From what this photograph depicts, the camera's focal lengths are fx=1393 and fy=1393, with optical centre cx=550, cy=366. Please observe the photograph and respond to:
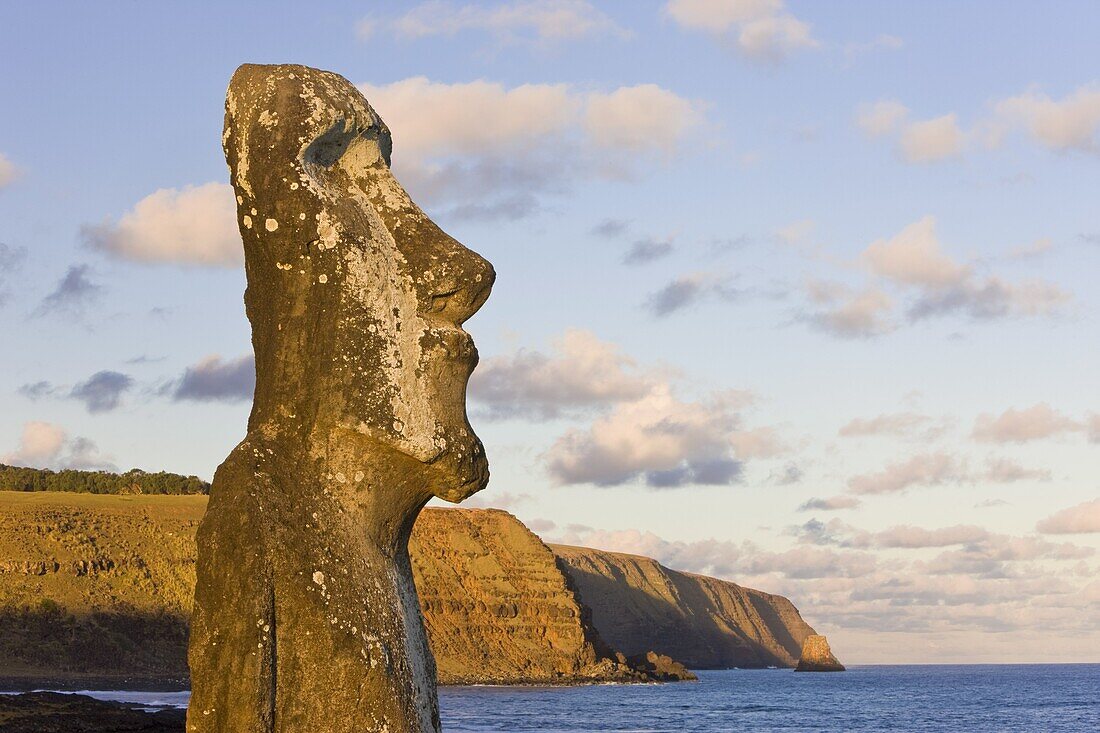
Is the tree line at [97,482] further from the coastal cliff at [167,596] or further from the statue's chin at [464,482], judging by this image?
the statue's chin at [464,482]

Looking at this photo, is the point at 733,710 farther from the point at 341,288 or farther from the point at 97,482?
the point at 341,288

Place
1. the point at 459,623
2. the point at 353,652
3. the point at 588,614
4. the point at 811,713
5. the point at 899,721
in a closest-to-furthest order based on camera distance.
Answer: the point at 353,652 < the point at 899,721 < the point at 811,713 < the point at 459,623 < the point at 588,614

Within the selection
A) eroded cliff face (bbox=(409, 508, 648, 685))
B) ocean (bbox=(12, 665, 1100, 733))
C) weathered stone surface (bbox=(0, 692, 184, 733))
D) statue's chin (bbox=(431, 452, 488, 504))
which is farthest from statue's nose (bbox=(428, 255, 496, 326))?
eroded cliff face (bbox=(409, 508, 648, 685))

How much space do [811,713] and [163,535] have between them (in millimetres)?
43206

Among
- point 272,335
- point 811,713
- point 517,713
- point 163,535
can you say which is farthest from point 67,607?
point 272,335

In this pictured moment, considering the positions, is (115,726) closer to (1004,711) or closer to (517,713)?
(517,713)

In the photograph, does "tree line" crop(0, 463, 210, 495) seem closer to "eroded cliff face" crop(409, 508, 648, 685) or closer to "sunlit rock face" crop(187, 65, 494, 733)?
"eroded cliff face" crop(409, 508, 648, 685)

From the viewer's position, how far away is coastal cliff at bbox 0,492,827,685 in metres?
75.9

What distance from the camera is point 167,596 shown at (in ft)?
277

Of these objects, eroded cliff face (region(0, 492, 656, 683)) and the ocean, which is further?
eroded cliff face (region(0, 492, 656, 683))

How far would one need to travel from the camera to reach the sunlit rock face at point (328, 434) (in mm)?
5512

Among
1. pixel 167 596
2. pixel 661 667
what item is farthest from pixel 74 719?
pixel 661 667

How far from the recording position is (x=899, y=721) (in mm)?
75375

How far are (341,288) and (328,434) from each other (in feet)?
2.00
